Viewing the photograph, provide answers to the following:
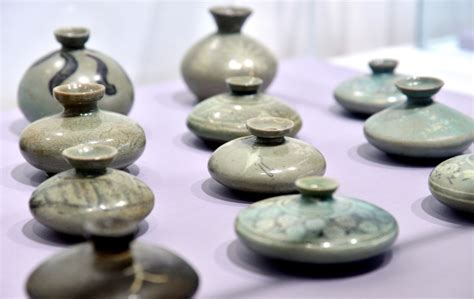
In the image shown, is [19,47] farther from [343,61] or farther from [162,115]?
[343,61]

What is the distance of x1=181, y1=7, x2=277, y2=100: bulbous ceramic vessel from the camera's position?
2123 mm

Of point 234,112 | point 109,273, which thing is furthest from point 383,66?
point 109,273

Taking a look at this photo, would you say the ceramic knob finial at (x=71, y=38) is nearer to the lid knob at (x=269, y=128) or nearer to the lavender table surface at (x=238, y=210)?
the lavender table surface at (x=238, y=210)

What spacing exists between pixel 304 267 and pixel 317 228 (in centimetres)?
7

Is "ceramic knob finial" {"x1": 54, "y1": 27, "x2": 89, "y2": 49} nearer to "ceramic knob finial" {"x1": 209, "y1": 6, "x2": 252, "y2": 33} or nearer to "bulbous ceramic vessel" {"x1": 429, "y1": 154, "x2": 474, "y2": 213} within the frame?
"ceramic knob finial" {"x1": 209, "y1": 6, "x2": 252, "y2": 33}

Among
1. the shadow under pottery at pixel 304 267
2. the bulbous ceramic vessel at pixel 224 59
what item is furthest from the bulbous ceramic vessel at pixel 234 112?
the shadow under pottery at pixel 304 267

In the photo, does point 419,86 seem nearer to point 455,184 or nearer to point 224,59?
point 455,184

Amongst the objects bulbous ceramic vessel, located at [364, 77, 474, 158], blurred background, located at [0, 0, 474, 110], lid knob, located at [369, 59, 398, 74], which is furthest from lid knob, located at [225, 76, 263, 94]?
blurred background, located at [0, 0, 474, 110]

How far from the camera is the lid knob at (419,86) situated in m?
1.71

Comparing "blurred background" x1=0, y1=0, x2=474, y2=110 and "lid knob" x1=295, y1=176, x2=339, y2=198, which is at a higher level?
"lid knob" x1=295, y1=176, x2=339, y2=198

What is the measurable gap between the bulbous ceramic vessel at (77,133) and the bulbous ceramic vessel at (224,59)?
0.50 metres

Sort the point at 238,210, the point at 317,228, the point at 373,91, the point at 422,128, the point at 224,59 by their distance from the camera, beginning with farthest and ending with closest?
the point at 224,59, the point at 373,91, the point at 422,128, the point at 238,210, the point at 317,228

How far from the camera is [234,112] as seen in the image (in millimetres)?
1786

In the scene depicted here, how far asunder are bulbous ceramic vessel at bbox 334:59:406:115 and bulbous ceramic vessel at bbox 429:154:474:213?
511 mm
